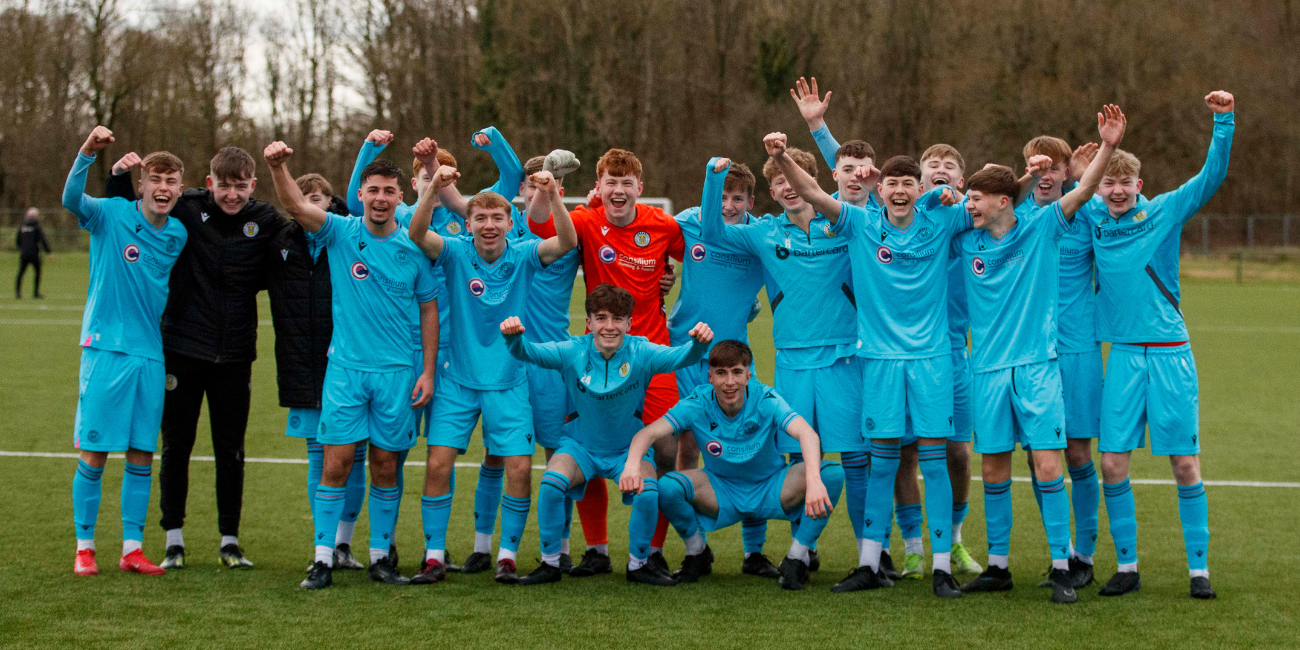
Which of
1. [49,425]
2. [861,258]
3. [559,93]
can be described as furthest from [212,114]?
[861,258]

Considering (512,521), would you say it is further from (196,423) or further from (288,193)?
(288,193)

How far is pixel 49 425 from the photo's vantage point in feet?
31.1

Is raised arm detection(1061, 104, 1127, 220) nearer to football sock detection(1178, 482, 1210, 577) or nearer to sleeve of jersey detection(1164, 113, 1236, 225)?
sleeve of jersey detection(1164, 113, 1236, 225)

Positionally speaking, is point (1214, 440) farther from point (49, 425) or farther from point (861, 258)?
point (49, 425)

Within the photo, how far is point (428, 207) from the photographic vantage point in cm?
515

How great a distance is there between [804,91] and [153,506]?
4512 millimetres

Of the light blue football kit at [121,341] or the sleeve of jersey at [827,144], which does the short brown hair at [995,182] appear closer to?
the sleeve of jersey at [827,144]

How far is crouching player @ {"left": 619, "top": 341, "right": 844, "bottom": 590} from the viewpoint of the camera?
521 cm

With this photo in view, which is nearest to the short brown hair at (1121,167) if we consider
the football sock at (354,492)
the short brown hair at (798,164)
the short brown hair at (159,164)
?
the short brown hair at (798,164)

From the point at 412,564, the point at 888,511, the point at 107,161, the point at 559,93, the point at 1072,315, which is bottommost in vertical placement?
the point at 412,564

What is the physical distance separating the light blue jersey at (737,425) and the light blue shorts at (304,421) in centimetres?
171

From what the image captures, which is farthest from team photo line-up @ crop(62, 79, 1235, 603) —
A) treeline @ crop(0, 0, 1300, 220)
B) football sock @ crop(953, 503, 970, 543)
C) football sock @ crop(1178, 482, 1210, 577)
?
treeline @ crop(0, 0, 1300, 220)

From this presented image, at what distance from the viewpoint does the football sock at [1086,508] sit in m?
5.34

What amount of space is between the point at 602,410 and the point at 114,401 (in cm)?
223
